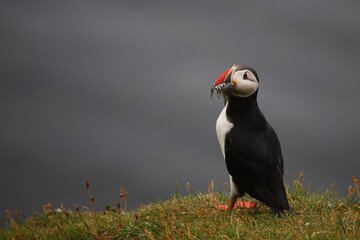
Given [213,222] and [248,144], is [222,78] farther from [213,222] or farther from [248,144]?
[213,222]

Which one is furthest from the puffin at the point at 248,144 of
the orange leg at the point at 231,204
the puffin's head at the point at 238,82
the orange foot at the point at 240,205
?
the orange foot at the point at 240,205

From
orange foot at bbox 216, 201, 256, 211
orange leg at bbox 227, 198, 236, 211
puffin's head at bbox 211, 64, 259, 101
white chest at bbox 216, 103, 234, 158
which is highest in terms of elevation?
puffin's head at bbox 211, 64, 259, 101

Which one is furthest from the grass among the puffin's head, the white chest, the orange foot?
Result: the puffin's head

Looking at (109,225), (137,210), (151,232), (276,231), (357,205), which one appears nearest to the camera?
(276,231)

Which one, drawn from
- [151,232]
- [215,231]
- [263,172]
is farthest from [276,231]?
[151,232]

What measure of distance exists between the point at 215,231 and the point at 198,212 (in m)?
1.14

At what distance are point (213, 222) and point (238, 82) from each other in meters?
1.75

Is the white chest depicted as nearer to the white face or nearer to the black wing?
the black wing

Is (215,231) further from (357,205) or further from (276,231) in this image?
(357,205)

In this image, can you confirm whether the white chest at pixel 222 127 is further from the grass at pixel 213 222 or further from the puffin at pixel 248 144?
the grass at pixel 213 222

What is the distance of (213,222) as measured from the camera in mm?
4621

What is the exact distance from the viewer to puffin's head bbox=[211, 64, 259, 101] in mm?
4883

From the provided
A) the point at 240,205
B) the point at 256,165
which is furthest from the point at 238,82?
the point at 240,205

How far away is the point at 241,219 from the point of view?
4.98 meters
